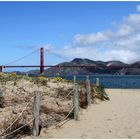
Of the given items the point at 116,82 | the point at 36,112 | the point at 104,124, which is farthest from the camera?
the point at 116,82

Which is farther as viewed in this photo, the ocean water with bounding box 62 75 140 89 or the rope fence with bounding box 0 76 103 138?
the ocean water with bounding box 62 75 140 89

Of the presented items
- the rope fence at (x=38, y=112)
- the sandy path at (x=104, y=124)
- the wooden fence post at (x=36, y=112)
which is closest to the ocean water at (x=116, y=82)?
the sandy path at (x=104, y=124)

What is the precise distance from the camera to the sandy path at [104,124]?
363 inches

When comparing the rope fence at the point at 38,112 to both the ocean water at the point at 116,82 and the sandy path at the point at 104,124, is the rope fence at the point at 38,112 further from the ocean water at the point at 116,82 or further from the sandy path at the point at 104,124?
the ocean water at the point at 116,82

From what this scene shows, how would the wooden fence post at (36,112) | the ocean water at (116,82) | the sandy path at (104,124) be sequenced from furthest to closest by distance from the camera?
1. the ocean water at (116,82)
2. the sandy path at (104,124)
3. the wooden fence post at (36,112)

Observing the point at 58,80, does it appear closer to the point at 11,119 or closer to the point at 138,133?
the point at 11,119

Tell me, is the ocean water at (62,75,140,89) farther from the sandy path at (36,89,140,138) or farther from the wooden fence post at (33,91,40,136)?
the wooden fence post at (33,91,40,136)

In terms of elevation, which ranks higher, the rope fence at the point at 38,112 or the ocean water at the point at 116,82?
the ocean water at the point at 116,82

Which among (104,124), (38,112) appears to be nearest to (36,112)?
(38,112)

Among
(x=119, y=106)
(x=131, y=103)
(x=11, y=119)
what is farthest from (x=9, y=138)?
(x=131, y=103)

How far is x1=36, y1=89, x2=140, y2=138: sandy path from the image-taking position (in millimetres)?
9211

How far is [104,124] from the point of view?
401 inches

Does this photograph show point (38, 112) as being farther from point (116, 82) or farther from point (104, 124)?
point (116, 82)

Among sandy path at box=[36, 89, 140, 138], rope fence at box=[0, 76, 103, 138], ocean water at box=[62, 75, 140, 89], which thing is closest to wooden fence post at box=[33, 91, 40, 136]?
rope fence at box=[0, 76, 103, 138]
